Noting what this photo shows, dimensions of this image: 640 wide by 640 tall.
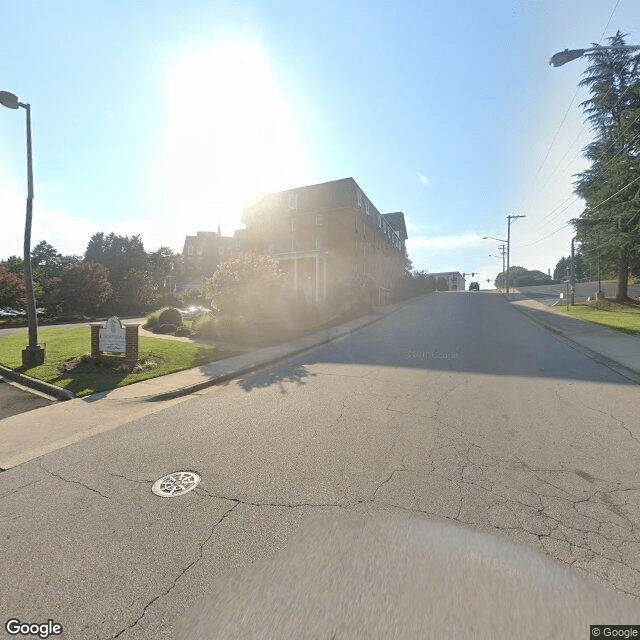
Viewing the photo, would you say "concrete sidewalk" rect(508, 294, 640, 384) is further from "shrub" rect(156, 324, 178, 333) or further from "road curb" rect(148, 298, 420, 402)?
"shrub" rect(156, 324, 178, 333)

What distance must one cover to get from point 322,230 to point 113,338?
27.8 meters

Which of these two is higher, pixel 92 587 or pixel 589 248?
pixel 589 248

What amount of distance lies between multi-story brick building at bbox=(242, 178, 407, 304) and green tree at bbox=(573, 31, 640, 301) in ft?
64.7

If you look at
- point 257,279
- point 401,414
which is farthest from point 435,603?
point 257,279

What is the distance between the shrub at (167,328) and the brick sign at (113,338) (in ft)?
26.4

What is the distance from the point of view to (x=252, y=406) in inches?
244

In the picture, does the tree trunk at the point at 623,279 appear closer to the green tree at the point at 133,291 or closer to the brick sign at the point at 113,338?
the brick sign at the point at 113,338

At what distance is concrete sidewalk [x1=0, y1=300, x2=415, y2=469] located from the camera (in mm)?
4824

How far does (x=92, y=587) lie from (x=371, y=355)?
30.7 ft

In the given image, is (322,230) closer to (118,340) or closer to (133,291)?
(133,291)

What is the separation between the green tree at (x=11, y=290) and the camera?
91.6ft

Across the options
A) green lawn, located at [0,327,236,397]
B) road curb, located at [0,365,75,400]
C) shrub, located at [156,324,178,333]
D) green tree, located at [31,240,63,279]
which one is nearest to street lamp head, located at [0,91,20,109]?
green lawn, located at [0,327,236,397]

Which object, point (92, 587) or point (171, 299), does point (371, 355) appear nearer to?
point (92, 587)

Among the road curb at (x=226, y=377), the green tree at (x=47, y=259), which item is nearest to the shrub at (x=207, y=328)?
the road curb at (x=226, y=377)
